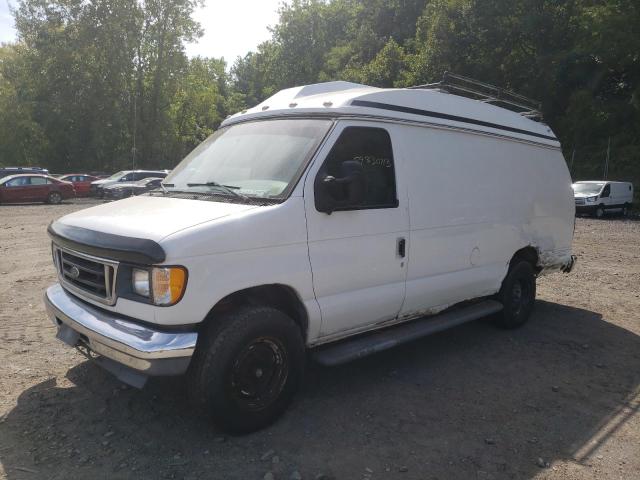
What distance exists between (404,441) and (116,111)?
4070cm

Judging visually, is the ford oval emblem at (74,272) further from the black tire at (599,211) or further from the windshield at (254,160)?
the black tire at (599,211)

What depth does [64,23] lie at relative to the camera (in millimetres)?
39094

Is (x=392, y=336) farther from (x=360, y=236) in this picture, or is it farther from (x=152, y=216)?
(x=152, y=216)

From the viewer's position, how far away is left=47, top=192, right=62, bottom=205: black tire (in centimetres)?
2392

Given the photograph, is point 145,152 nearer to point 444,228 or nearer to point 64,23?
point 64,23

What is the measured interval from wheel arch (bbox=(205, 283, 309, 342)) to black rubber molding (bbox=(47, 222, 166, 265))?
23.5 inches

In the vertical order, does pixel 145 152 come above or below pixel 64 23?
below

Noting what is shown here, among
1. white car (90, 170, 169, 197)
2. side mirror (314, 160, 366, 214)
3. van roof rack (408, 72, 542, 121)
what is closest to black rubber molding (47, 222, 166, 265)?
side mirror (314, 160, 366, 214)

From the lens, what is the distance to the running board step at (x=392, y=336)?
401 cm

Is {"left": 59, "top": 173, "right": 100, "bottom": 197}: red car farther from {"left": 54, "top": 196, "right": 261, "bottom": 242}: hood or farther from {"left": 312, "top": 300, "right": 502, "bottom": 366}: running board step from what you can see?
{"left": 312, "top": 300, "right": 502, "bottom": 366}: running board step

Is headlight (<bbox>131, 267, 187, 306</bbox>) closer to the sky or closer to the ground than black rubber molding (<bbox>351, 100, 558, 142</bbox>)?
closer to the ground

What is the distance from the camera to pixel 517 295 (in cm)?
630

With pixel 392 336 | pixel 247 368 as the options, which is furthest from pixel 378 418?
pixel 247 368

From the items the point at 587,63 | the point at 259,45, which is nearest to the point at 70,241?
the point at 587,63
